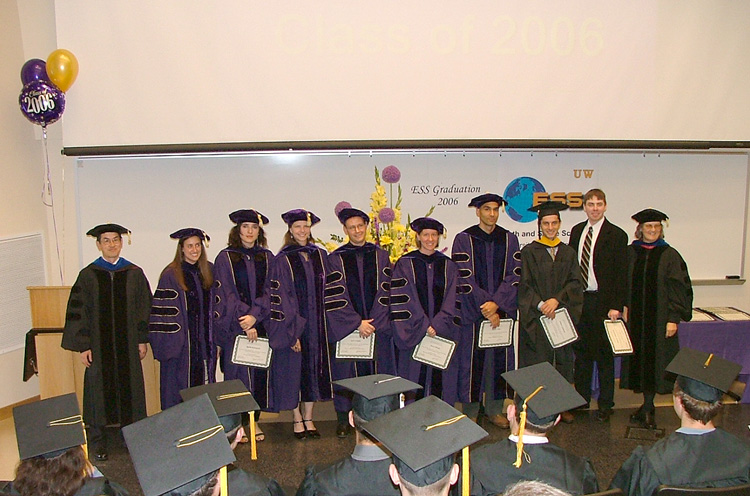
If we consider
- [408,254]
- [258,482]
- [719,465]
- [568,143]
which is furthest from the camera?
[568,143]

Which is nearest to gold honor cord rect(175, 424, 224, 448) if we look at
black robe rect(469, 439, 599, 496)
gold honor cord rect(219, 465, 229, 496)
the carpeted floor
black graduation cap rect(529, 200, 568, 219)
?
gold honor cord rect(219, 465, 229, 496)

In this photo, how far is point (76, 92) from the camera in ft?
17.4

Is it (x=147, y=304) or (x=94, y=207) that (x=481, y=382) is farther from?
(x=94, y=207)

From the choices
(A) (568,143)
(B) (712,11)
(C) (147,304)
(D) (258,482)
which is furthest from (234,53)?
(B) (712,11)

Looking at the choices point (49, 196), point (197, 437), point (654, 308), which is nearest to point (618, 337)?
point (654, 308)

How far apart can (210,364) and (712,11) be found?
18.2 ft

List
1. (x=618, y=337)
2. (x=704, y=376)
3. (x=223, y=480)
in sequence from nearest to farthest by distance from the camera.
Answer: (x=223, y=480)
(x=704, y=376)
(x=618, y=337)

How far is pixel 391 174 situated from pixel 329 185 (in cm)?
62

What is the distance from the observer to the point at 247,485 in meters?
2.27

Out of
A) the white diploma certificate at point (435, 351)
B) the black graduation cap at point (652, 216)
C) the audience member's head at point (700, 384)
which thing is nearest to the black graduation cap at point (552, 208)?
the black graduation cap at point (652, 216)

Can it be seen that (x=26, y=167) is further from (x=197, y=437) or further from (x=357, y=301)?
(x=197, y=437)

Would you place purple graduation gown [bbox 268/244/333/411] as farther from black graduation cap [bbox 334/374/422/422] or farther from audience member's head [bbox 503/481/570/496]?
audience member's head [bbox 503/481/570/496]

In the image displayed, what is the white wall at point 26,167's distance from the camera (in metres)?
5.47

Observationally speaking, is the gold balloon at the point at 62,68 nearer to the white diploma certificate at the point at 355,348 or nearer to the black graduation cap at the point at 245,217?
the black graduation cap at the point at 245,217
